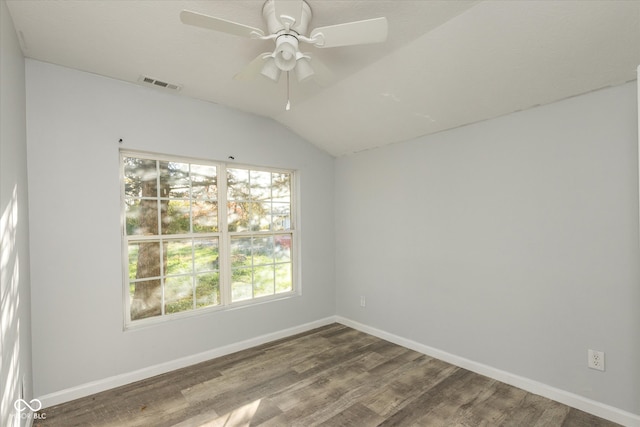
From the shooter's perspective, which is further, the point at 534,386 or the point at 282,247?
the point at 282,247

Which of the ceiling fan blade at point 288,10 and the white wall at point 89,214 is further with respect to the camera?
the white wall at point 89,214

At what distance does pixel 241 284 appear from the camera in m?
3.50

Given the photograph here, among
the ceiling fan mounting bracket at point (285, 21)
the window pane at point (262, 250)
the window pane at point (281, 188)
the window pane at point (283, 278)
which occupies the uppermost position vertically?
the ceiling fan mounting bracket at point (285, 21)

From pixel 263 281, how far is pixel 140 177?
1726 mm

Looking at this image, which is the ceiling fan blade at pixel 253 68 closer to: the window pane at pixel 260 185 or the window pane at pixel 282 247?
the window pane at pixel 260 185

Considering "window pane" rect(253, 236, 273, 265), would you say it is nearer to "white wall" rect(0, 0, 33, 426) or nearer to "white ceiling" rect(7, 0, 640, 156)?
"white ceiling" rect(7, 0, 640, 156)

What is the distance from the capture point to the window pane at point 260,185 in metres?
3.62

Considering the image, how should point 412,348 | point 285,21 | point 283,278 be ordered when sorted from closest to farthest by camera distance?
point 285,21
point 412,348
point 283,278

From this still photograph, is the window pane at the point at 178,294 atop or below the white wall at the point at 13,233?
below

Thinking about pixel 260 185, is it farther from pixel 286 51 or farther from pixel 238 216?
pixel 286 51

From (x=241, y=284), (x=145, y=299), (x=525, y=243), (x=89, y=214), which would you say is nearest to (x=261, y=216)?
(x=241, y=284)

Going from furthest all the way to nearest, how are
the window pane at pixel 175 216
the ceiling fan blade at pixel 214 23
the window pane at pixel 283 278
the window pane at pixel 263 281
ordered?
the window pane at pixel 283 278, the window pane at pixel 263 281, the window pane at pixel 175 216, the ceiling fan blade at pixel 214 23

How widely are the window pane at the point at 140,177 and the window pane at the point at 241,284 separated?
120 centimetres

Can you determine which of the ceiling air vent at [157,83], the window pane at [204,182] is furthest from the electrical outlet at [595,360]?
the ceiling air vent at [157,83]
